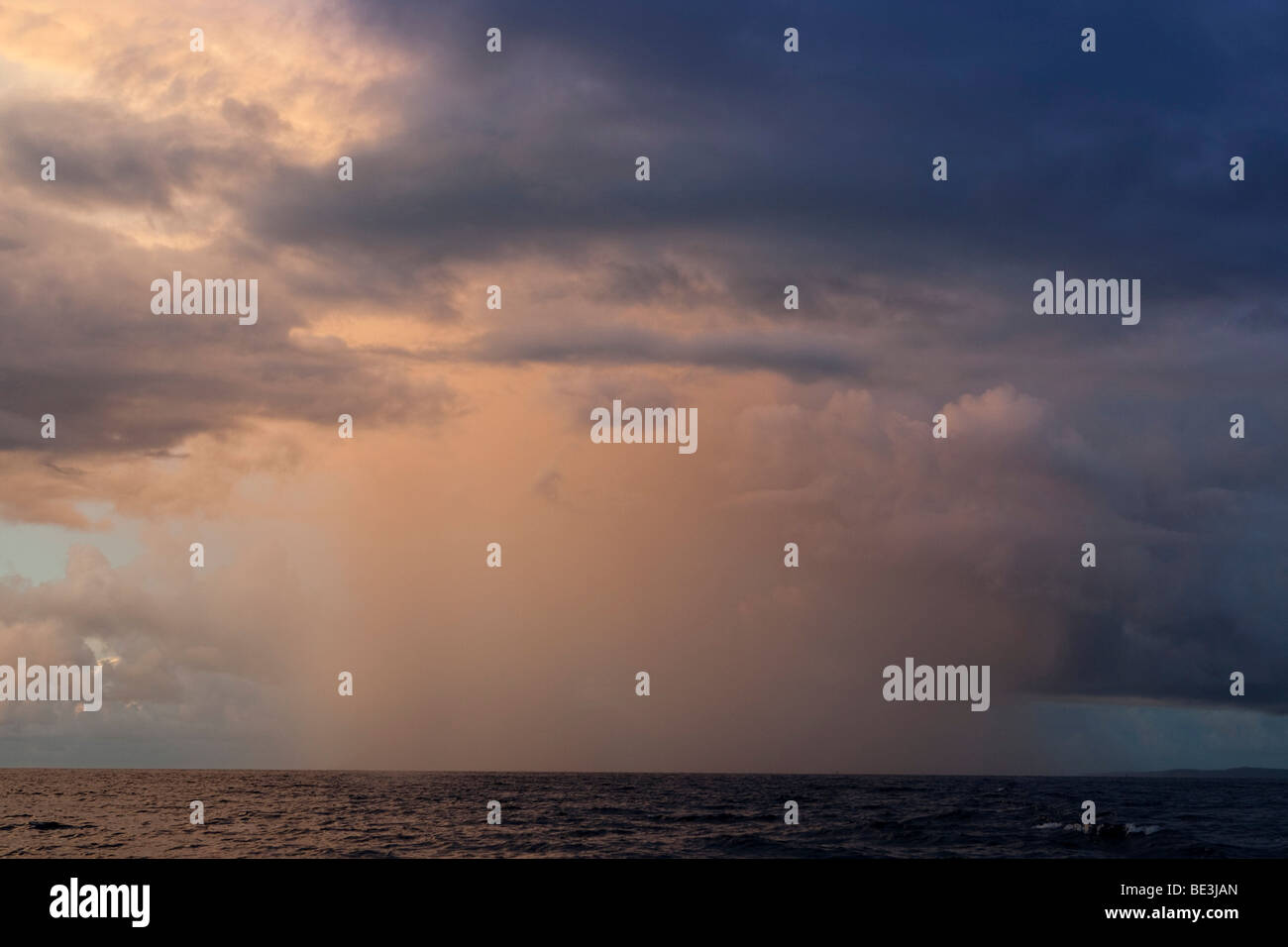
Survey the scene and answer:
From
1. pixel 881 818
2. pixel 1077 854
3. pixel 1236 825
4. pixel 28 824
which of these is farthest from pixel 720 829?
pixel 28 824

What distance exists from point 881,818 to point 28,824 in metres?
53.6

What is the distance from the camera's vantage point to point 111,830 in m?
61.1
